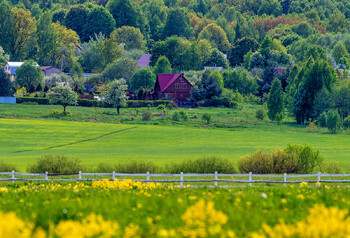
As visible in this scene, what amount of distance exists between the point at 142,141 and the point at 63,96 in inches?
1055

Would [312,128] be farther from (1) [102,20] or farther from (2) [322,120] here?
(1) [102,20]

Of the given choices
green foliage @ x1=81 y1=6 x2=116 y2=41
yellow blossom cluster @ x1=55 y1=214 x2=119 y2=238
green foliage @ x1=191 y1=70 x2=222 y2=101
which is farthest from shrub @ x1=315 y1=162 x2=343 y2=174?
green foliage @ x1=81 y1=6 x2=116 y2=41

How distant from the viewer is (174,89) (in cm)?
11462

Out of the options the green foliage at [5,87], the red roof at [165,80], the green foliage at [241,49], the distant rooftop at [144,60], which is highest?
the green foliage at [241,49]

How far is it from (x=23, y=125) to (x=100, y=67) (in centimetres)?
7706

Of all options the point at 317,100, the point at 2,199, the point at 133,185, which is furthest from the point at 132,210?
the point at 317,100

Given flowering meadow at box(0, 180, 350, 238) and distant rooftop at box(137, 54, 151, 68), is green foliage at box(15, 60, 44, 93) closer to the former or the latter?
distant rooftop at box(137, 54, 151, 68)

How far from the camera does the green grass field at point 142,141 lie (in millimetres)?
56062

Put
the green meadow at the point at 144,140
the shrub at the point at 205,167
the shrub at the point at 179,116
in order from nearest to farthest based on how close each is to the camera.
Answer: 1. the shrub at the point at 205,167
2. the green meadow at the point at 144,140
3. the shrub at the point at 179,116

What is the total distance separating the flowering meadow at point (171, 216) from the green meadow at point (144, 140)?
115ft

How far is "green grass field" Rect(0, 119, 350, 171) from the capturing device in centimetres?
5606

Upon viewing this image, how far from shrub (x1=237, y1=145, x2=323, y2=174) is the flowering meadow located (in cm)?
2248

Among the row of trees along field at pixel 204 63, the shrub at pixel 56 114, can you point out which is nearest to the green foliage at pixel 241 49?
the row of trees along field at pixel 204 63

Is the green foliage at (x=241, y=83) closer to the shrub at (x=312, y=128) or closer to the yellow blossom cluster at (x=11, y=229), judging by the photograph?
the shrub at (x=312, y=128)
